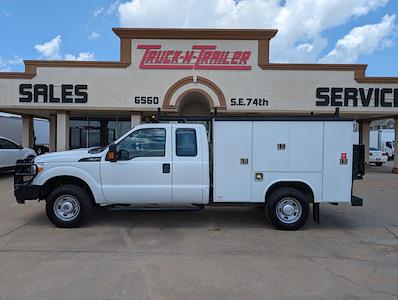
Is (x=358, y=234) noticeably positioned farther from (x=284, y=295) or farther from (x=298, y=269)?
(x=284, y=295)

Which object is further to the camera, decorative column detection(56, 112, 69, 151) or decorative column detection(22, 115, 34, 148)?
decorative column detection(22, 115, 34, 148)

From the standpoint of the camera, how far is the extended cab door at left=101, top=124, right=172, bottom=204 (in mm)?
7441

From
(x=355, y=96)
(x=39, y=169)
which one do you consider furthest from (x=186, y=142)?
(x=355, y=96)

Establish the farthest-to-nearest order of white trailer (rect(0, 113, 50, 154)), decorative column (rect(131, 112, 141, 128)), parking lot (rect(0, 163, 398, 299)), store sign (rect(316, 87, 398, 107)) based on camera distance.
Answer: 1. white trailer (rect(0, 113, 50, 154))
2. decorative column (rect(131, 112, 141, 128))
3. store sign (rect(316, 87, 398, 107))
4. parking lot (rect(0, 163, 398, 299))

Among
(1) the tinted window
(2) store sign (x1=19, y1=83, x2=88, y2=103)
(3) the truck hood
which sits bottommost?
(3) the truck hood

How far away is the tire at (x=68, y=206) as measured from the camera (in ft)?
24.5

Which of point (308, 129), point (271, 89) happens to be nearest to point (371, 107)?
point (271, 89)

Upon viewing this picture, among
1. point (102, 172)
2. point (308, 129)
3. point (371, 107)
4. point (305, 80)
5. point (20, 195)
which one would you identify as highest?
point (305, 80)

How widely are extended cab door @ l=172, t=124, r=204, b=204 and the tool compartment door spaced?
1.04ft

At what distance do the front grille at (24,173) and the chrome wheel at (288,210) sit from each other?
16.0 feet

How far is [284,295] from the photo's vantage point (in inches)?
173

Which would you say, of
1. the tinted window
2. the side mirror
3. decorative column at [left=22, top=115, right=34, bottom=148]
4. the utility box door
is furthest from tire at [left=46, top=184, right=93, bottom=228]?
decorative column at [left=22, top=115, right=34, bottom=148]

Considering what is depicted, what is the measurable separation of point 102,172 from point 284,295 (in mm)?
4364

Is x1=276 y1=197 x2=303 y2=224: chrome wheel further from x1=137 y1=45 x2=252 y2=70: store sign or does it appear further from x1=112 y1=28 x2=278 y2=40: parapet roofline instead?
x1=112 y1=28 x2=278 y2=40: parapet roofline
